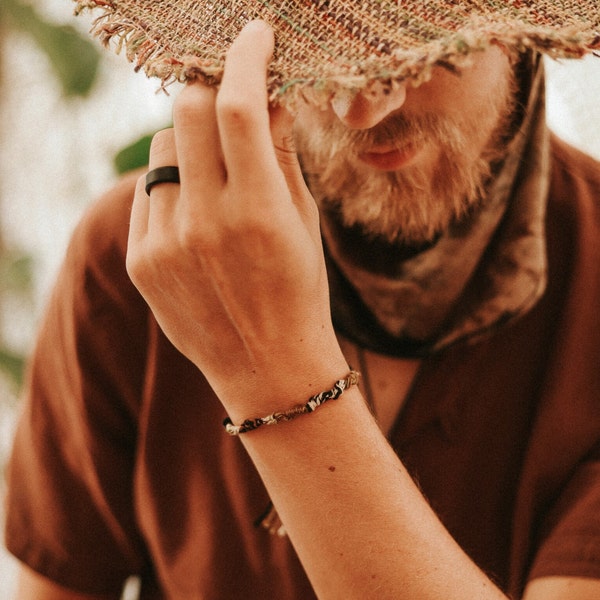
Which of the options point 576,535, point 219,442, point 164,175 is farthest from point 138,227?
point 576,535

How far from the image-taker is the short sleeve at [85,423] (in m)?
0.83

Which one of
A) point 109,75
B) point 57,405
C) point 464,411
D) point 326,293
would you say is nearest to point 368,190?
point 326,293

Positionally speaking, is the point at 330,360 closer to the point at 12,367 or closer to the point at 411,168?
the point at 411,168

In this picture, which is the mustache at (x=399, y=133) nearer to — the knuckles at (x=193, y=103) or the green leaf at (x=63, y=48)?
the knuckles at (x=193, y=103)

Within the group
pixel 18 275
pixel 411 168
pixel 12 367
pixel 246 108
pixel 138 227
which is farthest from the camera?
pixel 18 275

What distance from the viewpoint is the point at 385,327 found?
31.4 inches

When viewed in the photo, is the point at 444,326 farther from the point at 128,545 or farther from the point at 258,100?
the point at 128,545

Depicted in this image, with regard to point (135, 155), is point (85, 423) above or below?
below

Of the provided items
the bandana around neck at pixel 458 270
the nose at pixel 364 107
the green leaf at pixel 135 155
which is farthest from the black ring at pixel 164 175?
the green leaf at pixel 135 155

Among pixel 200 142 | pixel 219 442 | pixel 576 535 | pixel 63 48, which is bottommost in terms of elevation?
pixel 576 535

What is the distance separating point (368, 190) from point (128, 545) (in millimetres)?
619

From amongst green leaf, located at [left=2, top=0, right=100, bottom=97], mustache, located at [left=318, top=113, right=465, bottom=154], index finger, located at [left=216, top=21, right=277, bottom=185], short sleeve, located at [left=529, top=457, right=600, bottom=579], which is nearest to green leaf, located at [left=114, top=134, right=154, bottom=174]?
green leaf, located at [left=2, top=0, right=100, bottom=97]

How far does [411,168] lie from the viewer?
2.12 feet

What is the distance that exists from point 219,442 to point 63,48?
128 cm
